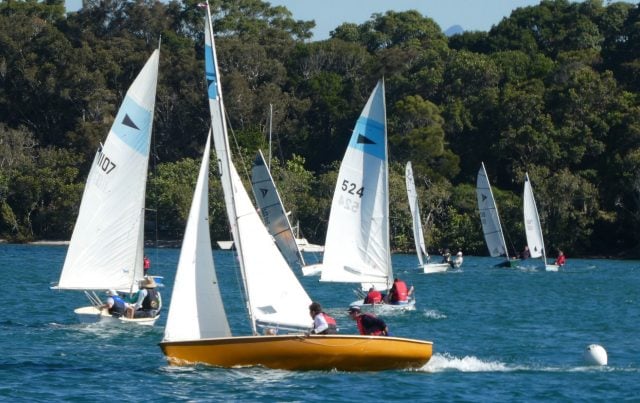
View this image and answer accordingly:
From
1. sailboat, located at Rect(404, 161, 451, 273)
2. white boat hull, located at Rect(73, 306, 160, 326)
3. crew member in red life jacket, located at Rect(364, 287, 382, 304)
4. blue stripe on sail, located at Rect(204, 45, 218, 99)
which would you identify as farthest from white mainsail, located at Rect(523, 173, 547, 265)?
blue stripe on sail, located at Rect(204, 45, 218, 99)

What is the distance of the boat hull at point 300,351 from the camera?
21828 millimetres

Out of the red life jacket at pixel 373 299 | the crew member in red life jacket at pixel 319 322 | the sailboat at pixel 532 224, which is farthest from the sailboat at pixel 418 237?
the crew member in red life jacket at pixel 319 322

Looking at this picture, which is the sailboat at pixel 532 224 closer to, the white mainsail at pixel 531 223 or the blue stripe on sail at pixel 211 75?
the white mainsail at pixel 531 223

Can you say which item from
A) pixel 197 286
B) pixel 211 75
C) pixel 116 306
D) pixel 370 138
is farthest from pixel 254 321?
pixel 370 138

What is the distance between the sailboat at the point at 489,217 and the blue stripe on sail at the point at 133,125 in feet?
109

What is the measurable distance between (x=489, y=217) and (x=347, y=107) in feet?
95.1

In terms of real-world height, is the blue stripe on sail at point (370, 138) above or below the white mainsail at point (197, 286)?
above

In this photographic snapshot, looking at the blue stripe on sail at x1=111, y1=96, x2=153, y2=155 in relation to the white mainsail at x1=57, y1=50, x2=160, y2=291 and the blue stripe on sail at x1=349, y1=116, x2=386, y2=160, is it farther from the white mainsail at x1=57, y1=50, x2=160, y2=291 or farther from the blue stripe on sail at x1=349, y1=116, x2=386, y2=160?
the blue stripe on sail at x1=349, y1=116, x2=386, y2=160

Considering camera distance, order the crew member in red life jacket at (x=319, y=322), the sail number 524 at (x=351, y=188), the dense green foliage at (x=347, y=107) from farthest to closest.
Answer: the dense green foliage at (x=347, y=107), the sail number 524 at (x=351, y=188), the crew member in red life jacket at (x=319, y=322)

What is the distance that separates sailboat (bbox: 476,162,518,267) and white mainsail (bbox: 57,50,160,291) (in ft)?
109

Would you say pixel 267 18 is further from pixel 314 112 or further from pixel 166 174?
A: pixel 166 174

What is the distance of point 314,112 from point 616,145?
24918 millimetres

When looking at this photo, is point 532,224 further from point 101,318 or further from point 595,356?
point 595,356

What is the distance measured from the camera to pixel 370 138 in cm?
3419
